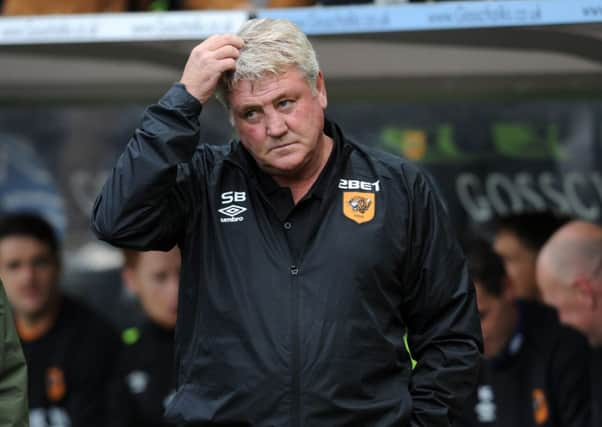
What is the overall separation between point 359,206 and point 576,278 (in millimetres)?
2057

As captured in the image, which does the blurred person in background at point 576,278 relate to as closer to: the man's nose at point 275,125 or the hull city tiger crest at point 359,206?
the hull city tiger crest at point 359,206

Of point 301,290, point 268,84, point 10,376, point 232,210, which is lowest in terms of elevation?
point 10,376

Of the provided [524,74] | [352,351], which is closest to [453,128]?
[524,74]

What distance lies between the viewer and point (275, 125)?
295 centimetres

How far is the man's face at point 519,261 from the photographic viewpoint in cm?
545

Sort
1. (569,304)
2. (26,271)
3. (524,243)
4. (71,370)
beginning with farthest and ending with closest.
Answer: (26,271), (71,370), (524,243), (569,304)

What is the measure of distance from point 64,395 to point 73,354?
21 centimetres

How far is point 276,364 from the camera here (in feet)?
9.46

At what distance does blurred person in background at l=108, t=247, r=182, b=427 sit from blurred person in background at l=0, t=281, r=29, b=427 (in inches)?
89.6

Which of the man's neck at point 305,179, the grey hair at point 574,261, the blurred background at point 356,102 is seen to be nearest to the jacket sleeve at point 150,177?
the man's neck at point 305,179

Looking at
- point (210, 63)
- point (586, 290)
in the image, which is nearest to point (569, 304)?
point (586, 290)

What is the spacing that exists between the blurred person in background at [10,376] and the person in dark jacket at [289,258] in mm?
390

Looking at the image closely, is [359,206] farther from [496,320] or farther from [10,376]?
[496,320]

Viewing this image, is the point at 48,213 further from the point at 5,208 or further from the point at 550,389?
the point at 550,389
